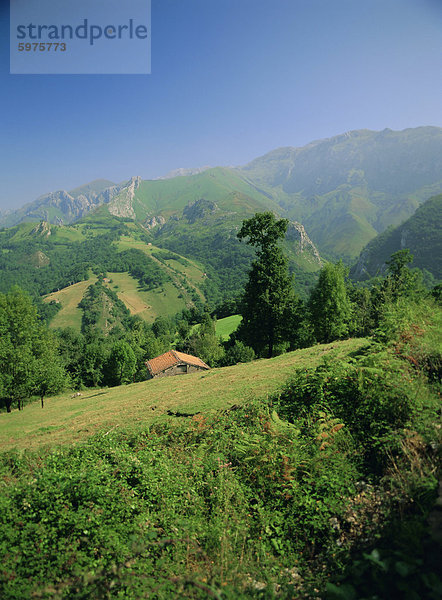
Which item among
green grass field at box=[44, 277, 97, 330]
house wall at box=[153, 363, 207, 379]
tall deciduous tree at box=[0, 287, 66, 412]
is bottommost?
green grass field at box=[44, 277, 97, 330]

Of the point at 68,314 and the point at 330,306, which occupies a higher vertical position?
the point at 330,306

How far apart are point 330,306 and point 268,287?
6.62 m

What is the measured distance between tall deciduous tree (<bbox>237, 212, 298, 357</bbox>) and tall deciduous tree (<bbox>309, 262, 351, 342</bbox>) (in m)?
2.75

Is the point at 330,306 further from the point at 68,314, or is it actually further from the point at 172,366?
the point at 68,314

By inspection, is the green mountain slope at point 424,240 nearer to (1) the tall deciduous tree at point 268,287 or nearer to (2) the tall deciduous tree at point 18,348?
(1) the tall deciduous tree at point 268,287

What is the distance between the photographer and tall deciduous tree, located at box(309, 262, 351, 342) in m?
27.6

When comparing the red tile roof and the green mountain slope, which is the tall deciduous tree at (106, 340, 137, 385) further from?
the green mountain slope

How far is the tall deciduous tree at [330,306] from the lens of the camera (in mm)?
27625

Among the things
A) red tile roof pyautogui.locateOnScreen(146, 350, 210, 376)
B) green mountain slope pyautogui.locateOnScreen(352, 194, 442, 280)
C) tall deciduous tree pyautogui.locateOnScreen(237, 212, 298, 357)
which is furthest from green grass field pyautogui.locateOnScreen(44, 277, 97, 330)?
green mountain slope pyautogui.locateOnScreen(352, 194, 442, 280)

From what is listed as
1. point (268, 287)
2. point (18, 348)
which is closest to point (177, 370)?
point (18, 348)

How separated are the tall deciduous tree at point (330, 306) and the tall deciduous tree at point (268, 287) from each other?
2748 millimetres

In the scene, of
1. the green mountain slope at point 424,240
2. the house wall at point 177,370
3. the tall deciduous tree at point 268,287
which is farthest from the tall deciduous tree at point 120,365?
the green mountain slope at point 424,240

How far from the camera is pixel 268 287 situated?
26.2m

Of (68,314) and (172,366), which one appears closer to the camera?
(172,366)
